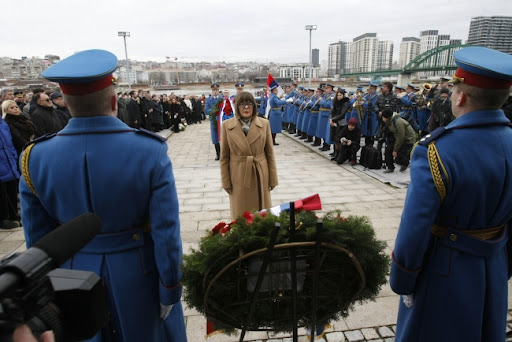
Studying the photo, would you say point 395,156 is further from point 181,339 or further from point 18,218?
point 18,218

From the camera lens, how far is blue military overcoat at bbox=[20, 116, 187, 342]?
1.67 m

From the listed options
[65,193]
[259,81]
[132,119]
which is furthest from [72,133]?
[259,81]

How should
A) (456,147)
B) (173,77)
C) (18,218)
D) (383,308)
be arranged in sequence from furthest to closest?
1. (173,77)
2. (18,218)
3. (383,308)
4. (456,147)

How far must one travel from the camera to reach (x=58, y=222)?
73.3 inches

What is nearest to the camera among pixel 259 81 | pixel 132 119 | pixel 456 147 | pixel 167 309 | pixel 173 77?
pixel 456 147

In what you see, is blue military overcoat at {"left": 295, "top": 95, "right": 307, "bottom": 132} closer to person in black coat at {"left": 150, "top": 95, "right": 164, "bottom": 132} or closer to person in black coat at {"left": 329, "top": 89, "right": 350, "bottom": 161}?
person in black coat at {"left": 329, "top": 89, "right": 350, "bottom": 161}

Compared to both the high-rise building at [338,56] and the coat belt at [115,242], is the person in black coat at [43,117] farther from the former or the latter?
the high-rise building at [338,56]

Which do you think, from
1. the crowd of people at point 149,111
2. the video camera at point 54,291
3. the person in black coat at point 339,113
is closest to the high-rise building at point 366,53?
the crowd of people at point 149,111

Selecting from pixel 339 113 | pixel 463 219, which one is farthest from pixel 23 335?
pixel 339 113

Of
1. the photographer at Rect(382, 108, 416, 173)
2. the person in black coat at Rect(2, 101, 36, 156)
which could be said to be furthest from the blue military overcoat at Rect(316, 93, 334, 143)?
the person in black coat at Rect(2, 101, 36, 156)

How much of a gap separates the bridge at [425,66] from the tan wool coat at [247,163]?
2156 millimetres

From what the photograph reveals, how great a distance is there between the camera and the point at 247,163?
13.1 feet

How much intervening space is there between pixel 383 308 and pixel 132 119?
12951 mm

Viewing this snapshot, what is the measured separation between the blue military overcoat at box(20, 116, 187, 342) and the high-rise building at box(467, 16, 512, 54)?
8699 cm
